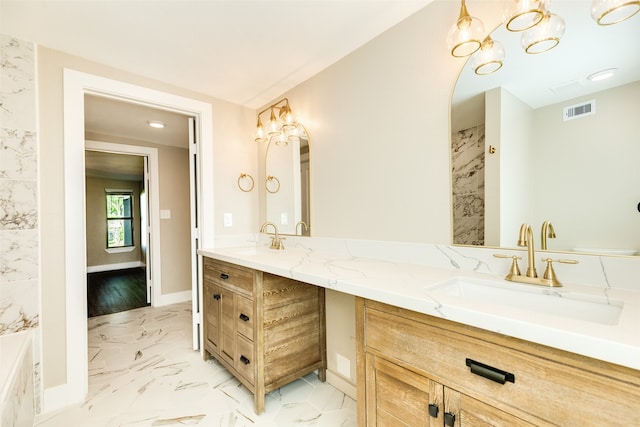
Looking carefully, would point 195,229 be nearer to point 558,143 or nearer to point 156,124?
point 156,124

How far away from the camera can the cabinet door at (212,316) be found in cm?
200

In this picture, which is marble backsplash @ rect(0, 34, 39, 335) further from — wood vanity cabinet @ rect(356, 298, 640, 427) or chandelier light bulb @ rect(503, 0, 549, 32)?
chandelier light bulb @ rect(503, 0, 549, 32)

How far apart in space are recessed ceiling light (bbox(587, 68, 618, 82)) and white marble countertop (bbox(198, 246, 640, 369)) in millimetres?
727

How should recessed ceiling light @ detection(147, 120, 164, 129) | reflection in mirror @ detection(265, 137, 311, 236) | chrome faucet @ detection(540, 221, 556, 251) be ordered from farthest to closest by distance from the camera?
1. recessed ceiling light @ detection(147, 120, 164, 129)
2. reflection in mirror @ detection(265, 137, 311, 236)
3. chrome faucet @ detection(540, 221, 556, 251)

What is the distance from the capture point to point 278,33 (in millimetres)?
1636

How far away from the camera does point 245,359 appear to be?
1.70 metres

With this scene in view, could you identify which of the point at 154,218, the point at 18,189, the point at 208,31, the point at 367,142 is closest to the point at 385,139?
the point at 367,142

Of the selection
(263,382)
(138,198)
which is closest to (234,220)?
(263,382)

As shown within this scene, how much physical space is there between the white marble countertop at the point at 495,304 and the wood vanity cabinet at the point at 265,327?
0.90 feet

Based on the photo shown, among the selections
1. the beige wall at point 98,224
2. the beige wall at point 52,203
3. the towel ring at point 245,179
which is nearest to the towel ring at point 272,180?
the towel ring at point 245,179

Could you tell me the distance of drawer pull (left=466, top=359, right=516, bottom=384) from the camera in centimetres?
71

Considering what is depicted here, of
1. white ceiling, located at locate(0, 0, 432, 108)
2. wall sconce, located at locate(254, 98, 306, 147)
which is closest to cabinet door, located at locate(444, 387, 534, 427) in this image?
white ceiling, located at locate(0, 0, 432, 108)

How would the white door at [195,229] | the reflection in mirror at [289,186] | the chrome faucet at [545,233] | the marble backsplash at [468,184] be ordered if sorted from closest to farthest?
1. the chrome faucet at [545,233]
2. the marble backsplash at [468,184]
3. the reflection in mirror at [289,186]
4. the white door at [195,229]

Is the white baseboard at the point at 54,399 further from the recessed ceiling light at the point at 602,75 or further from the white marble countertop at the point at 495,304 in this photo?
the recessed ceiling light at the point at 602,75
